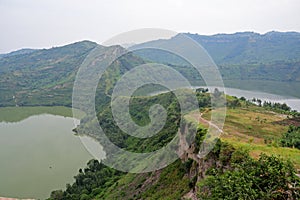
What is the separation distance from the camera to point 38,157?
38281mm

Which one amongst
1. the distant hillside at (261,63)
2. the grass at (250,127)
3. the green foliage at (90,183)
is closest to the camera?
the grass at (250,127)

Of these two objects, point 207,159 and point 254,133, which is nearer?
point 207,159

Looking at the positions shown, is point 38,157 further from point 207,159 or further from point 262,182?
point 262,182

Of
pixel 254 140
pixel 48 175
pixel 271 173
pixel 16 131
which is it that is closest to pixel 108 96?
pixel 16 131

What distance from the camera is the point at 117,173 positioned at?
30141mm

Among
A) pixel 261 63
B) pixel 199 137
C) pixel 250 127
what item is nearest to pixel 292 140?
pixel 250 127

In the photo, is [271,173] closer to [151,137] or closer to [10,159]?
[151,137]

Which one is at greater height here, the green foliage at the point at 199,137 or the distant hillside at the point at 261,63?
the distant hillside at the point at 261,63

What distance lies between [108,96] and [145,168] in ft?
150

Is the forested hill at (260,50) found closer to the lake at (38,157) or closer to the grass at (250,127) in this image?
the lake at (38,157)

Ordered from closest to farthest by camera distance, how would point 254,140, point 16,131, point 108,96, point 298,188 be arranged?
point 298,188 → point 254,140 → point 16,131 → point 108,96

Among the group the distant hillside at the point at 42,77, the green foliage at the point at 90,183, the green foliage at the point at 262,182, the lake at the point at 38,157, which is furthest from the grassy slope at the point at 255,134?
the distant hillside at the point at 42,77

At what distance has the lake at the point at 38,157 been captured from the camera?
30234 mm

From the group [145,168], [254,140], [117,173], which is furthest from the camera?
[117,173]
